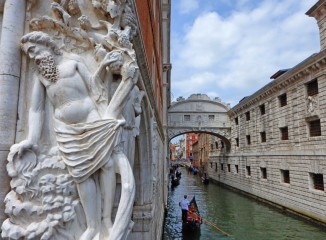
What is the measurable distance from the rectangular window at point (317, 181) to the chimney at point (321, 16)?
6.64 meters

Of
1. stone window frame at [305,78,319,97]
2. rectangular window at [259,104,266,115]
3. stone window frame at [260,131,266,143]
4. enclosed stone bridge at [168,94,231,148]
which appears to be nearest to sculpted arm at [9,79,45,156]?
stone window frame at [305,78,319,97]

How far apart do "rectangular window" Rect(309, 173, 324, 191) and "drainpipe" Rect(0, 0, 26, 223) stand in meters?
12.9

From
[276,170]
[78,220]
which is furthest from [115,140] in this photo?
[276,170]

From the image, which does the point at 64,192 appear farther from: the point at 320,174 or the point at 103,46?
the point at 320,174

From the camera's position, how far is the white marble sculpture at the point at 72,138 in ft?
6.19

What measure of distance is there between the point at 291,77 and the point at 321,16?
3485mm

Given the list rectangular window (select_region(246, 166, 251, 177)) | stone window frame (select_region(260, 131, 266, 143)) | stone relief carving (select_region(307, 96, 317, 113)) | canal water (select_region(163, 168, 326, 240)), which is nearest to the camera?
canal water (select_region(163, 168, 326, 240))

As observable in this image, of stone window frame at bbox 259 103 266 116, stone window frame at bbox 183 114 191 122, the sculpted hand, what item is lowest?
the sculpted hand

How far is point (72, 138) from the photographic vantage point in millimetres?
1936

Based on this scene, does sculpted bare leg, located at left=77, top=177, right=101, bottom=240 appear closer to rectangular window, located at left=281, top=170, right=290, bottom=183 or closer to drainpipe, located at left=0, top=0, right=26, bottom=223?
drainpipe, located at left=0, top=0, right=26, bottom=223

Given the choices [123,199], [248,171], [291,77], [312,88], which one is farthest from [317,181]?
[123,199]

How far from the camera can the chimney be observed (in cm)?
1277

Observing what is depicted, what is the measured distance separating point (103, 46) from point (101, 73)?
0.87 feet

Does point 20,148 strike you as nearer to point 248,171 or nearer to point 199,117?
point 248,171
